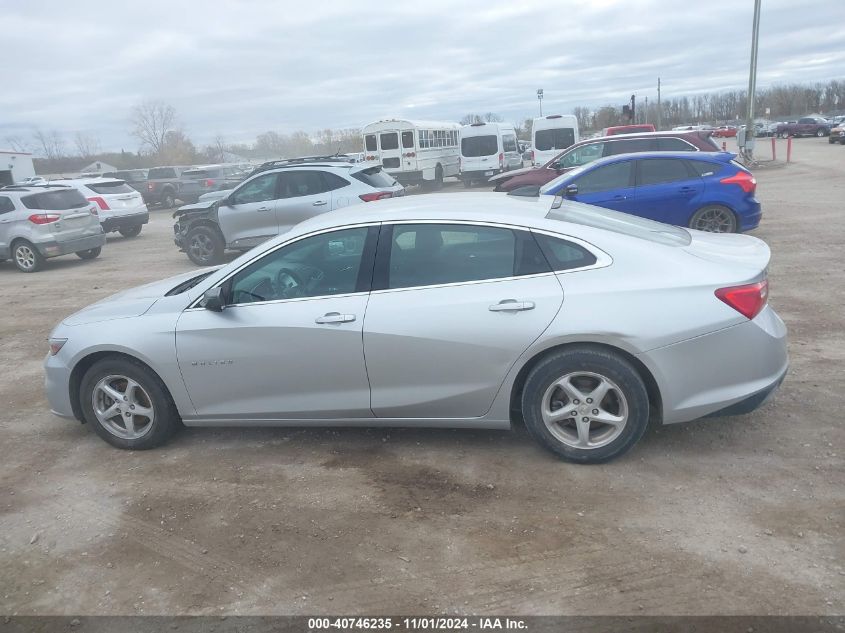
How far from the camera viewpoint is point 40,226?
13875 millimetres

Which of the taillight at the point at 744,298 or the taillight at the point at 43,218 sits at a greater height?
the taillight at the point at 744,298

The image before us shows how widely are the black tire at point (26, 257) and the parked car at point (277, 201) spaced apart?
3472mm

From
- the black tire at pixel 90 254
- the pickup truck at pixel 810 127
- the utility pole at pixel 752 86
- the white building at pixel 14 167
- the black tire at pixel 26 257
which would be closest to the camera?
the black tire at pixel 26 257

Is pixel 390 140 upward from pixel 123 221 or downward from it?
upward

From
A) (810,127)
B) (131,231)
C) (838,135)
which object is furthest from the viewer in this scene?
(810,127)

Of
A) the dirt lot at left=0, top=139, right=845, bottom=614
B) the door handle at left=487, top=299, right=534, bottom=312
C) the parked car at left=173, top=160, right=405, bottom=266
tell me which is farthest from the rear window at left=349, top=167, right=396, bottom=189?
the door handle at left=487, top=299, right=534, bottom=312

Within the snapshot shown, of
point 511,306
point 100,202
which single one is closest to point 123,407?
point 511,306

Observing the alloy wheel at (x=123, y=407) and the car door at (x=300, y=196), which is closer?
the alloy wheel at (x=123, y=407)

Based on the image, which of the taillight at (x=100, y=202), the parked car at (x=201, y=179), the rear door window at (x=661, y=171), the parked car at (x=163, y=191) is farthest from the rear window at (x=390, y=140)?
the rear door window at (x=661, y=171)

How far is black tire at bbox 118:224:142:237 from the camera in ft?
61.5

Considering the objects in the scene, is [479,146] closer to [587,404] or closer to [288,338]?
[288,338]

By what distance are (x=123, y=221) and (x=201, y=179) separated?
469 inches

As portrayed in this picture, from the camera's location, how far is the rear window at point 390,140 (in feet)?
88.0

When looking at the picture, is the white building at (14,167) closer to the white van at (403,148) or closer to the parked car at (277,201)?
the white van at (403,148)
